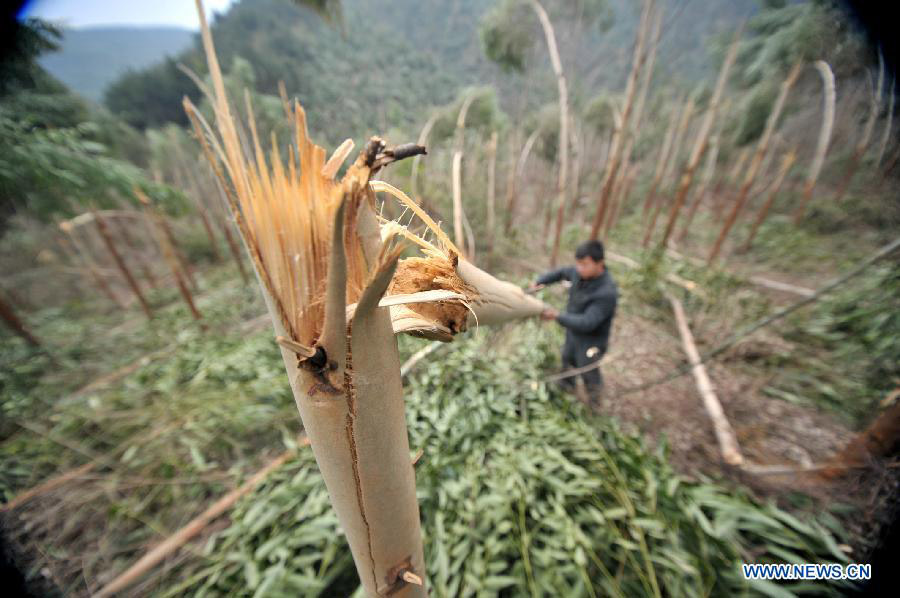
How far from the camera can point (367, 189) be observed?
0.33 metres

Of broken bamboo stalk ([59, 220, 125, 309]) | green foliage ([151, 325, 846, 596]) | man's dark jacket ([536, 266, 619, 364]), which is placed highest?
man's dark jacket ([536, 266, 619, 364])

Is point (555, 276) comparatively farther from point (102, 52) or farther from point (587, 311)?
point (102, 52)

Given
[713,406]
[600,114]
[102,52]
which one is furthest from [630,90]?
[102,52]

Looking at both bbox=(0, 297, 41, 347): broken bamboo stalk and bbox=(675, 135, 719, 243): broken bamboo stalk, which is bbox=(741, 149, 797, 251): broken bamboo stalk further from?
bbox=(0, 297, 41, 347): broken bamboo stalk

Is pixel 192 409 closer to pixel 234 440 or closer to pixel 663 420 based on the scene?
pixel 234 440

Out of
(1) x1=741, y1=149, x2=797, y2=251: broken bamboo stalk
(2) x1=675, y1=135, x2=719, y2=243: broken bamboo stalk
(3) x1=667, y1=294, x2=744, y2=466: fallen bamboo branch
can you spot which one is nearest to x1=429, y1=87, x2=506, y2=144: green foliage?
(2) x1=675, y1=135, x2=719, y2=243: broken bamboo stalk

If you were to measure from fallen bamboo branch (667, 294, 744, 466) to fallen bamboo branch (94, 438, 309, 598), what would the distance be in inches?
88.9

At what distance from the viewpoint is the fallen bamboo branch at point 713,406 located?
6.59 ft

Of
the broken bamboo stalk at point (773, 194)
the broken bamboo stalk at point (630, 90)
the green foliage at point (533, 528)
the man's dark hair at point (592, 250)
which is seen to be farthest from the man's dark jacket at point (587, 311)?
the broken bamboo stalk at point (773, 194)

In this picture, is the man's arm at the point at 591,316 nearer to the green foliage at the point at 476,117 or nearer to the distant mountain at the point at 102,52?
the green foliage at the point at 476,117

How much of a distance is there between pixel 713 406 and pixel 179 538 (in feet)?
11.2

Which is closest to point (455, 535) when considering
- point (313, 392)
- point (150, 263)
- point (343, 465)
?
point (343, 465)

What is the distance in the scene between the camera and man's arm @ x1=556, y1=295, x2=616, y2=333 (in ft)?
6.42

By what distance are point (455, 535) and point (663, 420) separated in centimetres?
202
